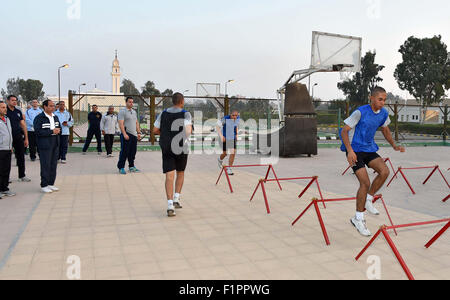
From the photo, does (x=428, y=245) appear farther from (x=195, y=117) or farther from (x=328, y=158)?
(x=195, y=117)

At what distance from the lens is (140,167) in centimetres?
1177

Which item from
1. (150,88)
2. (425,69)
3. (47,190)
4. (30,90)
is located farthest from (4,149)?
(30,90)

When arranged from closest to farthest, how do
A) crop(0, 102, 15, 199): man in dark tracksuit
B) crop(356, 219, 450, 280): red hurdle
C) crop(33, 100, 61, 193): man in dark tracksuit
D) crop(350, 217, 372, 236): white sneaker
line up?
crop(356, 219, 450, 280): red hurdle < crop(350, 217, 372, 236): white sneaker < crop(0, 102, 15, 199): man in dark tracksuit < crop(33, 100, 61, 193): man in dark tracksuit

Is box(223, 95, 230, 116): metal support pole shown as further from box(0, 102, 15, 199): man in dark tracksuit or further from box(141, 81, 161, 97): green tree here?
box(141, 81, 161, 97): green tree

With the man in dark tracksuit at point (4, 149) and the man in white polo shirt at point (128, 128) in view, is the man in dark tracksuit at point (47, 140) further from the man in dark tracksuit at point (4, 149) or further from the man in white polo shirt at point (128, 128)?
the man in white polo shirt at point (128, 128)

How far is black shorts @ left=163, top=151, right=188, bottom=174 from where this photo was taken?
606 cm

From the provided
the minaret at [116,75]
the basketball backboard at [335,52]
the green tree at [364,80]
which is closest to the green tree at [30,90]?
the minaret at [116,75]

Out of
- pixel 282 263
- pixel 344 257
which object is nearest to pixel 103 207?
pixel 282 263

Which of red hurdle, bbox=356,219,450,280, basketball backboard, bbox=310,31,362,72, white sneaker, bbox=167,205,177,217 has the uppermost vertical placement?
basketball backboard, bbox=310,31,362,72

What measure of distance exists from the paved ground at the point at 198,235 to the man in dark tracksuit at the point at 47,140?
0.45m

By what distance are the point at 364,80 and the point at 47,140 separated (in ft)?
216

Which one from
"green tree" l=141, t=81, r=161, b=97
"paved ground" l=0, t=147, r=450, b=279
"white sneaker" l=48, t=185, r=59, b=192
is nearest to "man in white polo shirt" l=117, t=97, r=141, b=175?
"paved ground" l=0, t=147, r=450, b=279

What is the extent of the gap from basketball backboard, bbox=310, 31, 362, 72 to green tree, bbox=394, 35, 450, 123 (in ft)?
147
